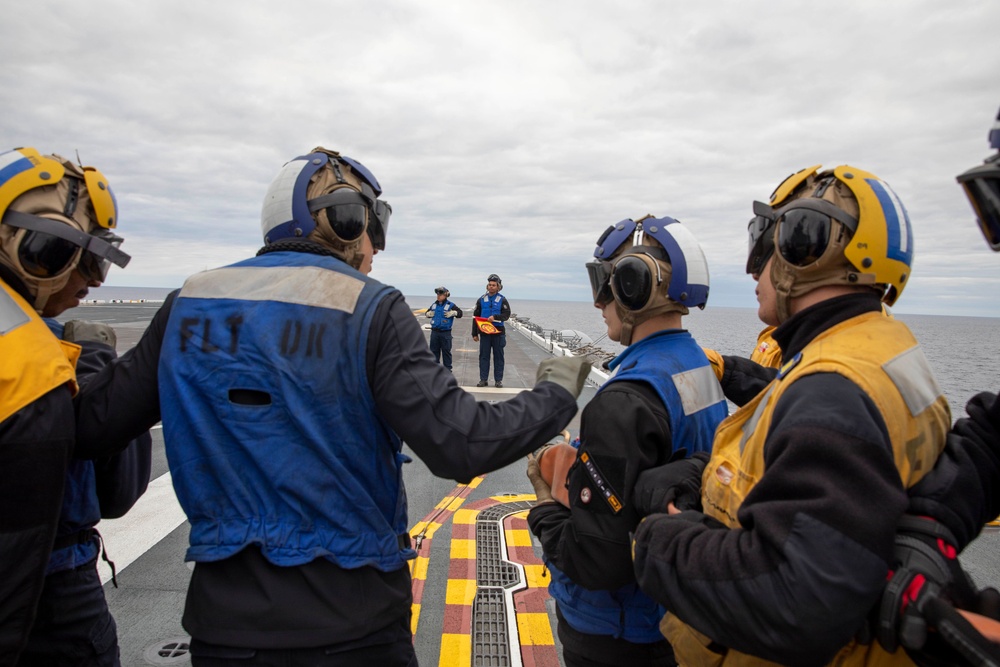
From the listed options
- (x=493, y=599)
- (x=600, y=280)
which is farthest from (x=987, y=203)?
(x=493, y=599)

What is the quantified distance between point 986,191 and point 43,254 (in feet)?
8.70

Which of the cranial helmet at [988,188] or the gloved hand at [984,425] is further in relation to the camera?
the gloved hand at [984,425]

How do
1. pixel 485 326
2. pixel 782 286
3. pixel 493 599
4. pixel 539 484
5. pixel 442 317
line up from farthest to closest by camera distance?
pixel 442 317 → pixel 485 326 → pixel 493 599 → pixel 539 484 → pixel 782 286

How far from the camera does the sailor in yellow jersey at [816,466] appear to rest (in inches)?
49.4

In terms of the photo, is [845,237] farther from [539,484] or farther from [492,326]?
[492,326]

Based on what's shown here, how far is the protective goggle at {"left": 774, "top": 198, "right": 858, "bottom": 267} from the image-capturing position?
165cm

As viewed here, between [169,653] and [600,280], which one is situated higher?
[600,280]

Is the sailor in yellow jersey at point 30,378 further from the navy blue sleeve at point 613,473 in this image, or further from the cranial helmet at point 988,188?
the cranial helmet at point 988,188

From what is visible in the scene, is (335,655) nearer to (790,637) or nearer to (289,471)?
(289,471)

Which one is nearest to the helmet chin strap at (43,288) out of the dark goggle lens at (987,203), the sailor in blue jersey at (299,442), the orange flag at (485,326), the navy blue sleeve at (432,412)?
the sailor in blue jersey at (299,442)

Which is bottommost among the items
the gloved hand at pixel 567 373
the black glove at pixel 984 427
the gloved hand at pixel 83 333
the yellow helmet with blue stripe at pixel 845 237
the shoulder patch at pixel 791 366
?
the black glove at pixel 984 427

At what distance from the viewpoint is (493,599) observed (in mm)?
3834

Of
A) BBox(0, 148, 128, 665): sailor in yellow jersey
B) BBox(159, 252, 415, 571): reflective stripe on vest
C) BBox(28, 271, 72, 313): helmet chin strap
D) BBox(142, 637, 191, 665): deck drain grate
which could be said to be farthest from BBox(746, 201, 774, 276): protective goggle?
BBox(142, 637, 191, 665): deck drain grate

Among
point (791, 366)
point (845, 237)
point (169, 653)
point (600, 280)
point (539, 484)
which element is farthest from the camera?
point (169, 653)
